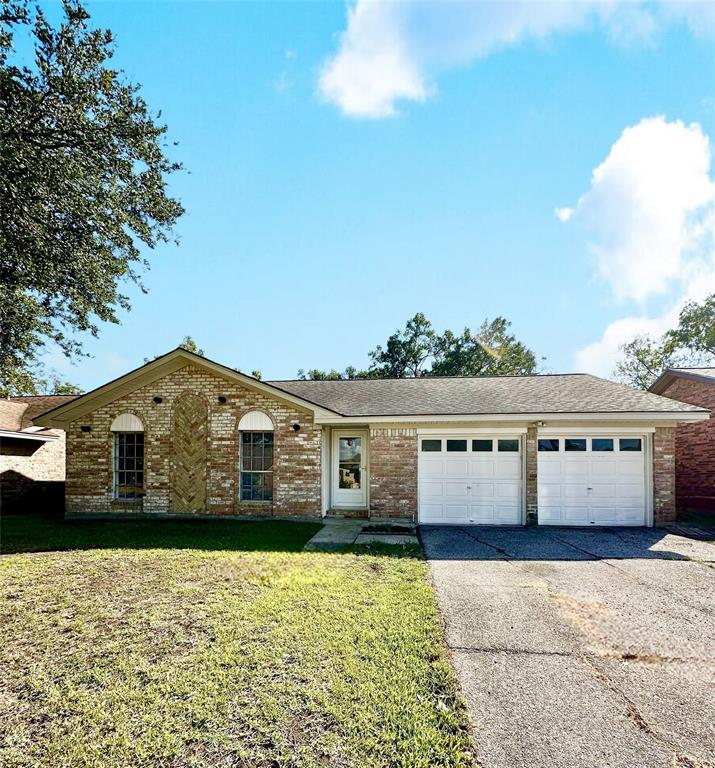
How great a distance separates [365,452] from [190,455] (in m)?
5.15

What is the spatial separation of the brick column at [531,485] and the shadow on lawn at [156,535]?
5623 millimetres

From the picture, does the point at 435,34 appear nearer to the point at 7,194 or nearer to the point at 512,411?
the point at 512,411

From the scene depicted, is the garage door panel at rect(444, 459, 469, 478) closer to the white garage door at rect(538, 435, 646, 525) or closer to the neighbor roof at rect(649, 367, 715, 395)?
the white garage door at rect(538, 435, 646, 525)

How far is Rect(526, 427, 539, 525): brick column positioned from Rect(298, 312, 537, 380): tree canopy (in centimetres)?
2351

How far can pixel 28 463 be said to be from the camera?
49.7 feet

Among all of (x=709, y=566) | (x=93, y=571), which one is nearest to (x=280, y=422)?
(x=93, y=571)

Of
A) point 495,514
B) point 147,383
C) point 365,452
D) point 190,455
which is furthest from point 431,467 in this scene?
point 147,383

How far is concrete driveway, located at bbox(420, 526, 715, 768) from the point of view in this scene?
290 cm

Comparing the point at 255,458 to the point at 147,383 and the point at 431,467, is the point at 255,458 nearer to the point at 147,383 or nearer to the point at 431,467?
the point at 147,383

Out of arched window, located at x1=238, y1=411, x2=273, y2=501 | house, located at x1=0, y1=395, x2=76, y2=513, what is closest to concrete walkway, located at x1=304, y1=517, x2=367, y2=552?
arched window, located at x1=238, y1=411, x2=273, y2=501

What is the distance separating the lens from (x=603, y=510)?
1073cm

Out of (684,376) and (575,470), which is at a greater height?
(684,376)

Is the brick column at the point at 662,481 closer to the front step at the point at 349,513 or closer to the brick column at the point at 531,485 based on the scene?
the brick column at the point at 531,485

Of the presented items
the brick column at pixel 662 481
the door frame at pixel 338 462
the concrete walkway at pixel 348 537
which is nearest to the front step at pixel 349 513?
the door frame at pixel 338 462
